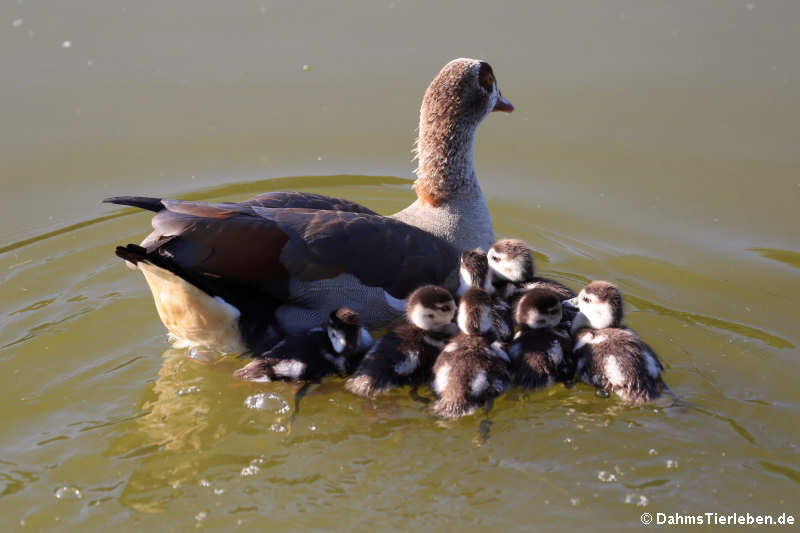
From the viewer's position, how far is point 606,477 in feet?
15.4

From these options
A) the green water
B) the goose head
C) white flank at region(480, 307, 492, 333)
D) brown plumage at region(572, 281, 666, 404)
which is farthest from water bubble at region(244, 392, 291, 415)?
the goose head

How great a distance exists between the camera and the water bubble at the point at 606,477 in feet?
15.3

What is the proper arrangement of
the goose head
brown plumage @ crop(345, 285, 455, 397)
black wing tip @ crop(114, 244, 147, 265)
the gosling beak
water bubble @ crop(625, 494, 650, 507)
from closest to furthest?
water bubble @ crop(625, 494, 650, 507), black wing tip @ crop(114, 244, 147, 265), brown plumage @ crop(345, 285, 455, 397), the gosling beak, the goose head

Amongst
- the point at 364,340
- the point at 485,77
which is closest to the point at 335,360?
the point at 364,340

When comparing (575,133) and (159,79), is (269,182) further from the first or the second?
(575,133)

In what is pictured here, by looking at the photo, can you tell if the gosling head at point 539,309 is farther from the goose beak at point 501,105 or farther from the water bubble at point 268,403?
the goose beak at point 501,105

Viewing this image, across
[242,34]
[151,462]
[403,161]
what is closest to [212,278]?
[151,462]

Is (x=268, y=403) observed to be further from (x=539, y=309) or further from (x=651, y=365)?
(x=651, y=365)

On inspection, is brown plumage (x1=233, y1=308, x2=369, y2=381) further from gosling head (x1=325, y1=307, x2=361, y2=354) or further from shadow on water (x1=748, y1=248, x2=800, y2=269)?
shadow on water (x1=748, y1=248, x2=800, y2=269)

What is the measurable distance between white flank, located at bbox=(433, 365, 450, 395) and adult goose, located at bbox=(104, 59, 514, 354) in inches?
29.3

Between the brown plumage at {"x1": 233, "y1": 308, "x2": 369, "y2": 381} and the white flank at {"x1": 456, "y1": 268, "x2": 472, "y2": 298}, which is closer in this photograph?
the brown plumage at {"x1": 233, "y1": 308, "x2": 369, "y2": 381}

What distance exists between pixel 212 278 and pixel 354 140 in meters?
3.24

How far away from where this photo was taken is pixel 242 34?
9.44 metres

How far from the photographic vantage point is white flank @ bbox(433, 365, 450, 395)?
530 cm
